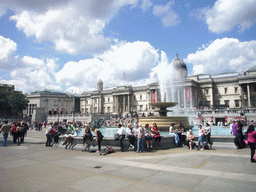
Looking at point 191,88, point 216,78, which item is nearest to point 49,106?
point 191,88

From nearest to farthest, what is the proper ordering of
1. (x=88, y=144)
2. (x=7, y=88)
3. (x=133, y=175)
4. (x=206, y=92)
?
(x=133, y=175) → (x=88, y=144) → (x=206, y=92) → (x=7, y=88)

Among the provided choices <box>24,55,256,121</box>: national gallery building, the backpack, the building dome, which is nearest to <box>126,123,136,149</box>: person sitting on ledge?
the backpack

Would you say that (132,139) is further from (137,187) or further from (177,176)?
(137,187)

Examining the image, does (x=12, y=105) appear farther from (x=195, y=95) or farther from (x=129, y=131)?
(x=129, y=131)

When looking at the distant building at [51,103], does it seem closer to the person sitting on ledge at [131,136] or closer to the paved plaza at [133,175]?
the person sitting on ledge at [131,136]

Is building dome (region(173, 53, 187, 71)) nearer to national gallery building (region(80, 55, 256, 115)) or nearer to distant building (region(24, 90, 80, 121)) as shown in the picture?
national gallery building (region(80, 55, 256, 115))

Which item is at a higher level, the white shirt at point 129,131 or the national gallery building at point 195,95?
the national gallery building at point 195,95

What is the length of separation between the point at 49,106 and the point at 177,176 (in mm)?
101440

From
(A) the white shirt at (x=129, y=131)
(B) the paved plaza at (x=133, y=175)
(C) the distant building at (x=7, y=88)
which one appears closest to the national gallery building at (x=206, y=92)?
(C) the distant building at (x=7, y=88)

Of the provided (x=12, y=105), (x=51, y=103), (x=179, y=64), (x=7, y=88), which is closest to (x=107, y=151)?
(x=179, y=64)

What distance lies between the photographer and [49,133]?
13758mm

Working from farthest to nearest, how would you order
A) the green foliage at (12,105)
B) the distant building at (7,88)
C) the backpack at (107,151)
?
1. the distant building at (7,88)
2. the green foliage at (12,105)
3. the backpack at (107,151)

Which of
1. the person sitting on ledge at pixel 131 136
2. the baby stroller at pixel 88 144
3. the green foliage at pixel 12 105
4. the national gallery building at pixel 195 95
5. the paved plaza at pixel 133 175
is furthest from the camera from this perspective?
the green foliage at pixel 12 105

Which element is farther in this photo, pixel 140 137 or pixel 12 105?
pixel 12 105
